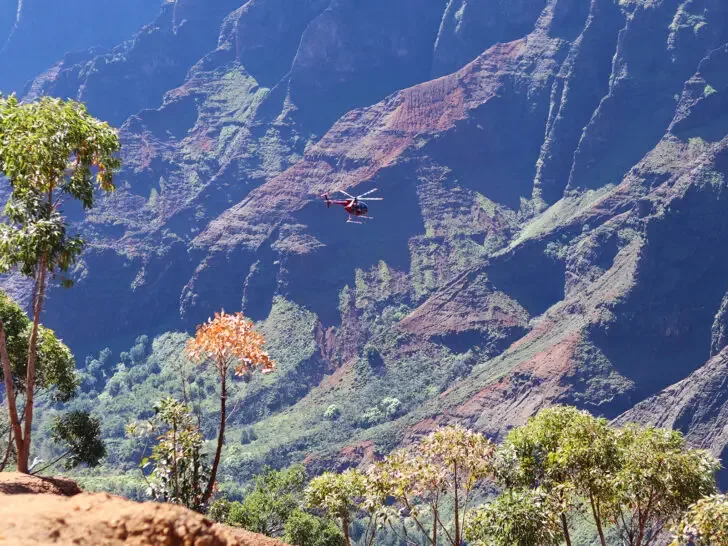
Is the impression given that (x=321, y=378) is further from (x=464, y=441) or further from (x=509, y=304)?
(x=464, y=441)

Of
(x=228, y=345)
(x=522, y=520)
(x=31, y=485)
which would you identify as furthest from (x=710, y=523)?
(x=31, y=485)

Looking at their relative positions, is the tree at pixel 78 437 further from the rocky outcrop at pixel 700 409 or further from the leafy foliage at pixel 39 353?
the rocky outcrop at pixel 700 409

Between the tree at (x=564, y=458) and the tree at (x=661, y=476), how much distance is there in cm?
57

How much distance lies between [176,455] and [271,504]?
2512 cm

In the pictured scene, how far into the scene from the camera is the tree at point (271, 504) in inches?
1711

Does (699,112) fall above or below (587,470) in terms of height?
above

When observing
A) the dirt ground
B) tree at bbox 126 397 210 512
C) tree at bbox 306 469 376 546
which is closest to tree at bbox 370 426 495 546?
tree at bbox 306 469 376 546

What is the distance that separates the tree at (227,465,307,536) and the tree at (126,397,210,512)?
66.6 feet

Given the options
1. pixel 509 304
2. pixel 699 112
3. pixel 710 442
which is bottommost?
pixel 710 442

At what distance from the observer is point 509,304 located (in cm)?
17062

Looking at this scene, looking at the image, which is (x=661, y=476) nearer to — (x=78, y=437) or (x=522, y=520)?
(x=522, y=520)

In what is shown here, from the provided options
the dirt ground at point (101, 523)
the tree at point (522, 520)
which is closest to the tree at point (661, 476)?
the tree at point (522, 520)

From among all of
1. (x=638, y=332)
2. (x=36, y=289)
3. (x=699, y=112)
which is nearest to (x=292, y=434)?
(x=638, y=332)

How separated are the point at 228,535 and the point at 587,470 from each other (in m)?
12.8
